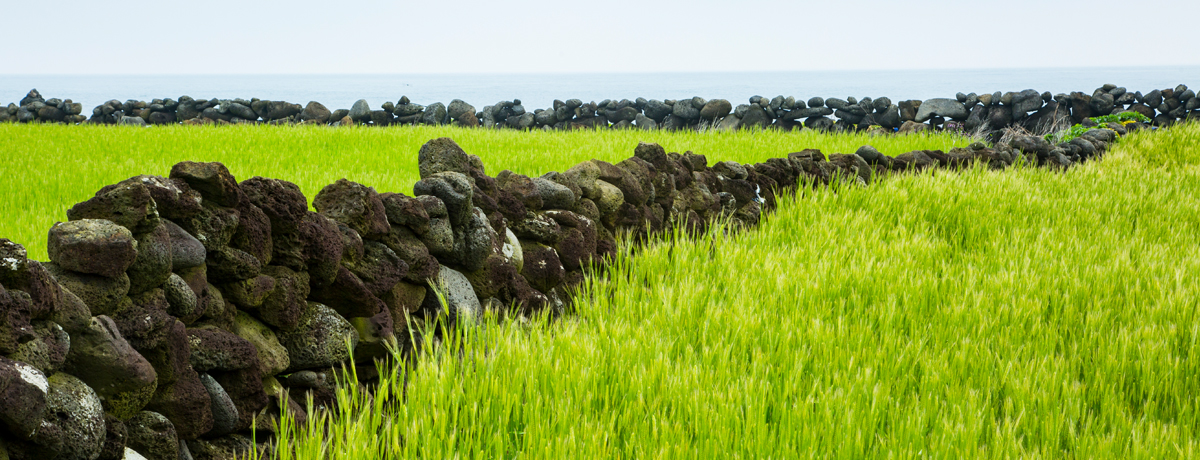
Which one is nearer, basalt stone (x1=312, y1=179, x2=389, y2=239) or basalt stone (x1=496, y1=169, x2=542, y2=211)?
basalt stone (x1=312, y1=179, x2=389, y2=239)

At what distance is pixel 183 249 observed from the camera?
1882mm

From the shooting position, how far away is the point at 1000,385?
2.49m

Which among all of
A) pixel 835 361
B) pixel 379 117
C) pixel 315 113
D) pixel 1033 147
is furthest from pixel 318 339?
pixel 315 113

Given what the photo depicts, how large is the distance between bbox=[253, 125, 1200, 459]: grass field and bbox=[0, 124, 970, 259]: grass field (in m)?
2.00

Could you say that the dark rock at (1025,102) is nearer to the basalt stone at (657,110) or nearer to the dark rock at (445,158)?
the basalt stone at (657,110)

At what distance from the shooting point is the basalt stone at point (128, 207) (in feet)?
5.68

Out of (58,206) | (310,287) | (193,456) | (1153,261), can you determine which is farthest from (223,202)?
(1153,261)

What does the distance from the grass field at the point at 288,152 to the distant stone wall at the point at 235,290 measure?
1464 mm

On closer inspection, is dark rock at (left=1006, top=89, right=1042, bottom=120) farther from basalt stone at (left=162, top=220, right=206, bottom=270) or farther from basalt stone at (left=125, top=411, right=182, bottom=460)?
basalt stone at (left=125, top=411, right=182, bottom=460)

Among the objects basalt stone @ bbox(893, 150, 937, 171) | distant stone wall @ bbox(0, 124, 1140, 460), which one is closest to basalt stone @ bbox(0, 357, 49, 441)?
distant stone wall @ bbox(0, 124, 1140, 460)

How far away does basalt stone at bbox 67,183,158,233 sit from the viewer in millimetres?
1732

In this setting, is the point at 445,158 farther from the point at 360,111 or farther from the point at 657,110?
the point at 360,111

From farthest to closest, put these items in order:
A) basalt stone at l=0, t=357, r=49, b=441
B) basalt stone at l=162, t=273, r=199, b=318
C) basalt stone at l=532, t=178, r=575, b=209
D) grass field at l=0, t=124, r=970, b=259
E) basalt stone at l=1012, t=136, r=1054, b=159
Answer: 1. basalt stone at l=1012, t=136, r=1054, b=159
2. grass field at l=0, t=124, r=970, b=259
3. basalt stone at l=532, t=178, r=575, b=209
4. basalt stone at l=162, t=273, r=199, b=318
5. basalt stone at l=0, t=357, r=49, b=441

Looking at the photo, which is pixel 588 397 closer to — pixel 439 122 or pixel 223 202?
pixel 223 202
